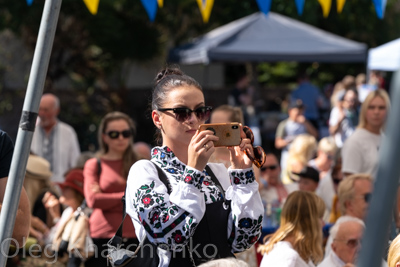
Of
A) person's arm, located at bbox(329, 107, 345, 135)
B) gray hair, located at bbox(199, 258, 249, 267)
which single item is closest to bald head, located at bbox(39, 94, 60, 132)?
person's arm, located at bbox(329, 107, 345, 135)

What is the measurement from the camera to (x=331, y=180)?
673 cm

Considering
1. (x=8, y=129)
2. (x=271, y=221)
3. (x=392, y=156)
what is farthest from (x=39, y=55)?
(x=8, y=129)

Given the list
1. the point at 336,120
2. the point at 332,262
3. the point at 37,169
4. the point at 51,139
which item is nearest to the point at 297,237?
the point at 332,262

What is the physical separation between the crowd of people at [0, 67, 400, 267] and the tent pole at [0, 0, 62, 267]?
0.41 m

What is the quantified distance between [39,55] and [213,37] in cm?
1004

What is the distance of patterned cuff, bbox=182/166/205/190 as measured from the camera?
2656mm

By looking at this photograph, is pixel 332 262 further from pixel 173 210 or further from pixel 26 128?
pixel 26 128

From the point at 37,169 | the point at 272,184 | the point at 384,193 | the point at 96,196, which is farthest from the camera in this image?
the point at 272,184

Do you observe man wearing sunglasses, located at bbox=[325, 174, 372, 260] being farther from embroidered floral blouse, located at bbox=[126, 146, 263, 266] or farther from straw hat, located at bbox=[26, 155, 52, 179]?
straw hat, located at bbox=[26, 155, 52, 179]

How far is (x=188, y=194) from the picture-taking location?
8.66 ft

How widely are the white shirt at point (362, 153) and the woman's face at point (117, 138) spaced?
1793mm

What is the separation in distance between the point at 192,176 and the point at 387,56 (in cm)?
775

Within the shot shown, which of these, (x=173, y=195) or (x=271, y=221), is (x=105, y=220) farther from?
(x=173, y=195)

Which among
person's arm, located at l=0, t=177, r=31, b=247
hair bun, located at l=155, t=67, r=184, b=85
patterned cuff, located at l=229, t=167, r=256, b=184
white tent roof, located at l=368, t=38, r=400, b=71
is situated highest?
white tent roof, located at l=368, t=38, r=400, b=71
